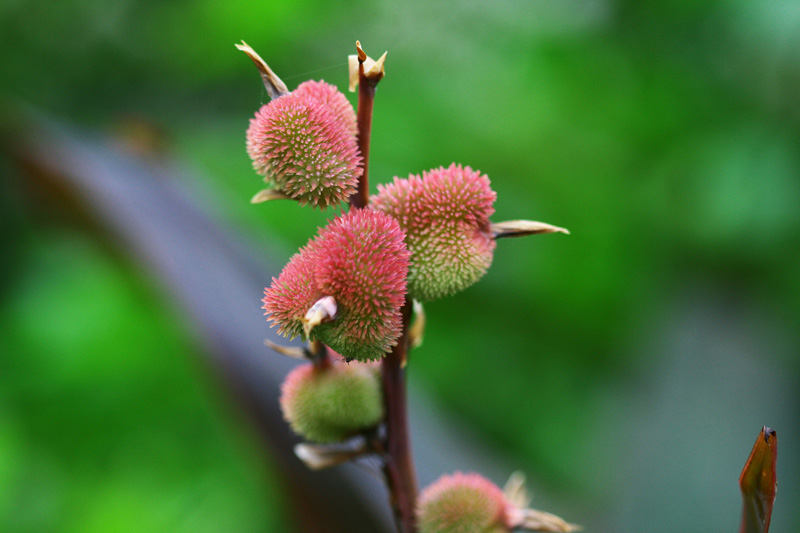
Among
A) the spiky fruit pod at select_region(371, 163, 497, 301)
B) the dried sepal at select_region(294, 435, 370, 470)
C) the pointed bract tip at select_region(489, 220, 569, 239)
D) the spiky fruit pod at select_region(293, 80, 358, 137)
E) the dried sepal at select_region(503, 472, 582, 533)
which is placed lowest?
the dried sepal at select_region(294, 435, 370, 470)

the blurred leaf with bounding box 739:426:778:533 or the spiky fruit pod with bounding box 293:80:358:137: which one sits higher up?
the spiky fruit pod with bounding box 293:80:358:137

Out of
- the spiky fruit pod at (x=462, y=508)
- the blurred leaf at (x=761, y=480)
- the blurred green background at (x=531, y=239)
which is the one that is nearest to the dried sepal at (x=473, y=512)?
the spiky fruit pod at (x=462, y=508)

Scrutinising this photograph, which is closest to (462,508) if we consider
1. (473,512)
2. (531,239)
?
(473,512)

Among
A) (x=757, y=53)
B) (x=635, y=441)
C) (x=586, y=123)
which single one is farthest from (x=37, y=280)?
(x=757, y=53)

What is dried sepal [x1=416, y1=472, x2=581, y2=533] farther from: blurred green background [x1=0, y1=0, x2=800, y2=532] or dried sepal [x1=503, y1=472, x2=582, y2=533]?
blurred green background [x1=0, y1=0, x2=800, y2=532]

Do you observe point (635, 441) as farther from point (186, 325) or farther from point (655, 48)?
point (186, 325)

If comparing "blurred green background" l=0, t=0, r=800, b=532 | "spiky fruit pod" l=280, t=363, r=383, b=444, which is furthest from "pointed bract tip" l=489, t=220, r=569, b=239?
"blurred green background" l=0, t=0, r=800, b=532
